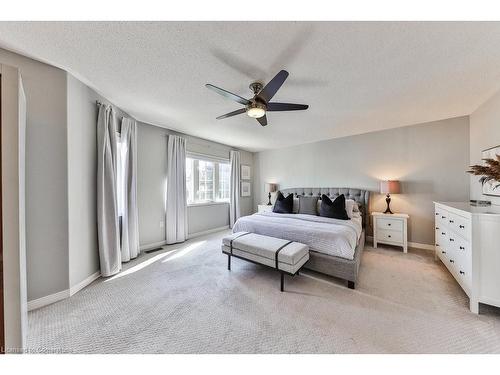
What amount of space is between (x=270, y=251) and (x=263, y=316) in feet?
2.20

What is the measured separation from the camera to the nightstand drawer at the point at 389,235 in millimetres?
3207

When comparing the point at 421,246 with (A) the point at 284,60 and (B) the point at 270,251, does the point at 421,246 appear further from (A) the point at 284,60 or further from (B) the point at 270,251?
(A) the point at 284,60

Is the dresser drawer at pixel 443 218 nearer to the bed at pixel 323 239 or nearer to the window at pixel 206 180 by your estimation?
the bed at pixel 323 239

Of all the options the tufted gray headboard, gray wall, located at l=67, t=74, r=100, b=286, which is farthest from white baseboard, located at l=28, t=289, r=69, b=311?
the tufted gray headboard

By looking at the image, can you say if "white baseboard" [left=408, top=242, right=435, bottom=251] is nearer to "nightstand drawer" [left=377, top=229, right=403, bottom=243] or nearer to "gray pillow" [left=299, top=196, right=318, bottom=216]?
"nightstand drawer" [left=377, top=229, right=403, bottom=243]

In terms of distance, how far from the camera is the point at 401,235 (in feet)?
10.5

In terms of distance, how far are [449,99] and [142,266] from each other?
4.94m

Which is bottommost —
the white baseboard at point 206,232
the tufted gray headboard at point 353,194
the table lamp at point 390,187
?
the white baseboard at point 206,232

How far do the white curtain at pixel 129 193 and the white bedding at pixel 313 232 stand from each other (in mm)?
1728

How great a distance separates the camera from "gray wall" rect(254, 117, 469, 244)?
3.05 m

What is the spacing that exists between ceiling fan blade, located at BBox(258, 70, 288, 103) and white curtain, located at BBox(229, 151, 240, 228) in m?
3.41

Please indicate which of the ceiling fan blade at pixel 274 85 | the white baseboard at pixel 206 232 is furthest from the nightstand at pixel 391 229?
the white baseboard at pixel 206 232
